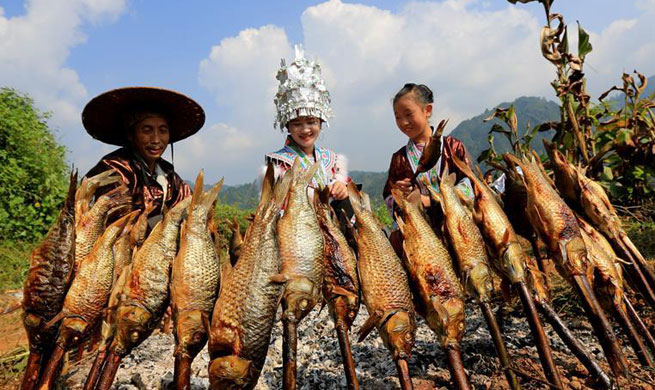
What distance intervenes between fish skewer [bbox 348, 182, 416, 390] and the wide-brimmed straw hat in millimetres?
2086

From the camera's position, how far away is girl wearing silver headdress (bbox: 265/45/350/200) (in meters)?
3.66

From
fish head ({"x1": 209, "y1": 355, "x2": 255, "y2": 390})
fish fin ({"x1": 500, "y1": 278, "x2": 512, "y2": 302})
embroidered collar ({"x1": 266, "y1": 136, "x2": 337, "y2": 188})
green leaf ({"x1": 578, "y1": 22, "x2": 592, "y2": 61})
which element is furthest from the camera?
green leaf ({"x1": 578, "y1": 22, "x2": 592, "y2": 61})

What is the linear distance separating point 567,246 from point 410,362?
4.67 feet

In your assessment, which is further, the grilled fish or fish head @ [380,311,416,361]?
the grilled fish

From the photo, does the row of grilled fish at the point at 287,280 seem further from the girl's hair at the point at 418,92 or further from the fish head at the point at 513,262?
the girl's hair at the point at 418,92

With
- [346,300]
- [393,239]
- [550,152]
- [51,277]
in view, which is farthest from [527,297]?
[51,277]

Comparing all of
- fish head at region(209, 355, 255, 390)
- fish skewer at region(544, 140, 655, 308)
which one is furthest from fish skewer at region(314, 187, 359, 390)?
fish skewer at region(544, 140, 655, 308)

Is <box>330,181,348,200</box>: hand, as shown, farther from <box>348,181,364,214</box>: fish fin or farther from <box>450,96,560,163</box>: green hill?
<box>450,96,560,163</box>: green hill

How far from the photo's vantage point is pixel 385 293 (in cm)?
195

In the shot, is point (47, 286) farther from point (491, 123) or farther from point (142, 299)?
point (491, 123)

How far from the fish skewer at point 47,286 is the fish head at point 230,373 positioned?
1.10 meters

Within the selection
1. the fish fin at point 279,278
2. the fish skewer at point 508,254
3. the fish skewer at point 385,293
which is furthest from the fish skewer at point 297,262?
the fish skewer at point 508,254

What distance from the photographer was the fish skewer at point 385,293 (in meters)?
1.78

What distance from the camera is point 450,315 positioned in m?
1.84
